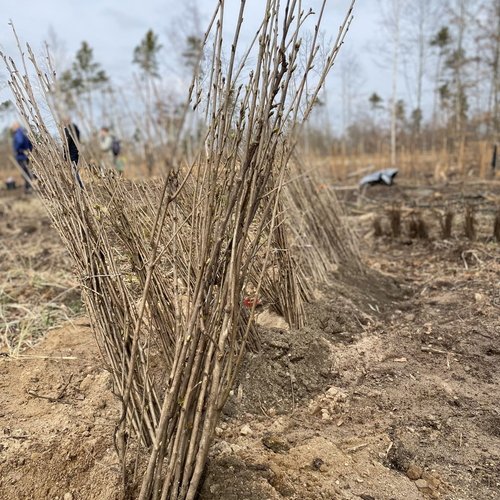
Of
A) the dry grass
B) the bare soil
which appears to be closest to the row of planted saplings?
the bare soil

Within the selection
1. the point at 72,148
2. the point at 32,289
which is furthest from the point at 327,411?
the point at 32,289

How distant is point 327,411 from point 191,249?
1.03 meters

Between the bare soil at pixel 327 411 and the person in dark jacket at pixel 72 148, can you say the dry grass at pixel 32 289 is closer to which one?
the bare soil at pixel 327 411

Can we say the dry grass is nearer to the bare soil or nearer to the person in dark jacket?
the bare soil

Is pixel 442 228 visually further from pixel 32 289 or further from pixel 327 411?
pixel 32 289

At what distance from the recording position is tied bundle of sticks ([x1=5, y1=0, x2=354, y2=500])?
1128mm

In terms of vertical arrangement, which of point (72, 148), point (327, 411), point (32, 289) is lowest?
point (327, 411)

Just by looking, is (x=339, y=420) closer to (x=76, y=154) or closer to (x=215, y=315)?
(x=215, y=315)

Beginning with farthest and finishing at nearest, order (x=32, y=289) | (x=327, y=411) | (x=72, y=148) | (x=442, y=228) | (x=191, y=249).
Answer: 1. (x=442, y=228)
2. (x=32, y=289)
3. (x=327, y=411)
4. (x=72, y=148)
5. (x=191, y=249)

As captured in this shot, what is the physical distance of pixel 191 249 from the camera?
3.83ft

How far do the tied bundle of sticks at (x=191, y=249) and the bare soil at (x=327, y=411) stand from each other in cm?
26

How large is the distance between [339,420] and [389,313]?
1.22 m

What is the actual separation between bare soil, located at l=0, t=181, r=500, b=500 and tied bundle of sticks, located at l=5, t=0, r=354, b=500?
10.1 inches

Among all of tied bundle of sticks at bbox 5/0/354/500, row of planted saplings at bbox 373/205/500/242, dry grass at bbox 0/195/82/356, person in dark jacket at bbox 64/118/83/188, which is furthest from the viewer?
row of planted saplings at bbox 373/205/500/242
